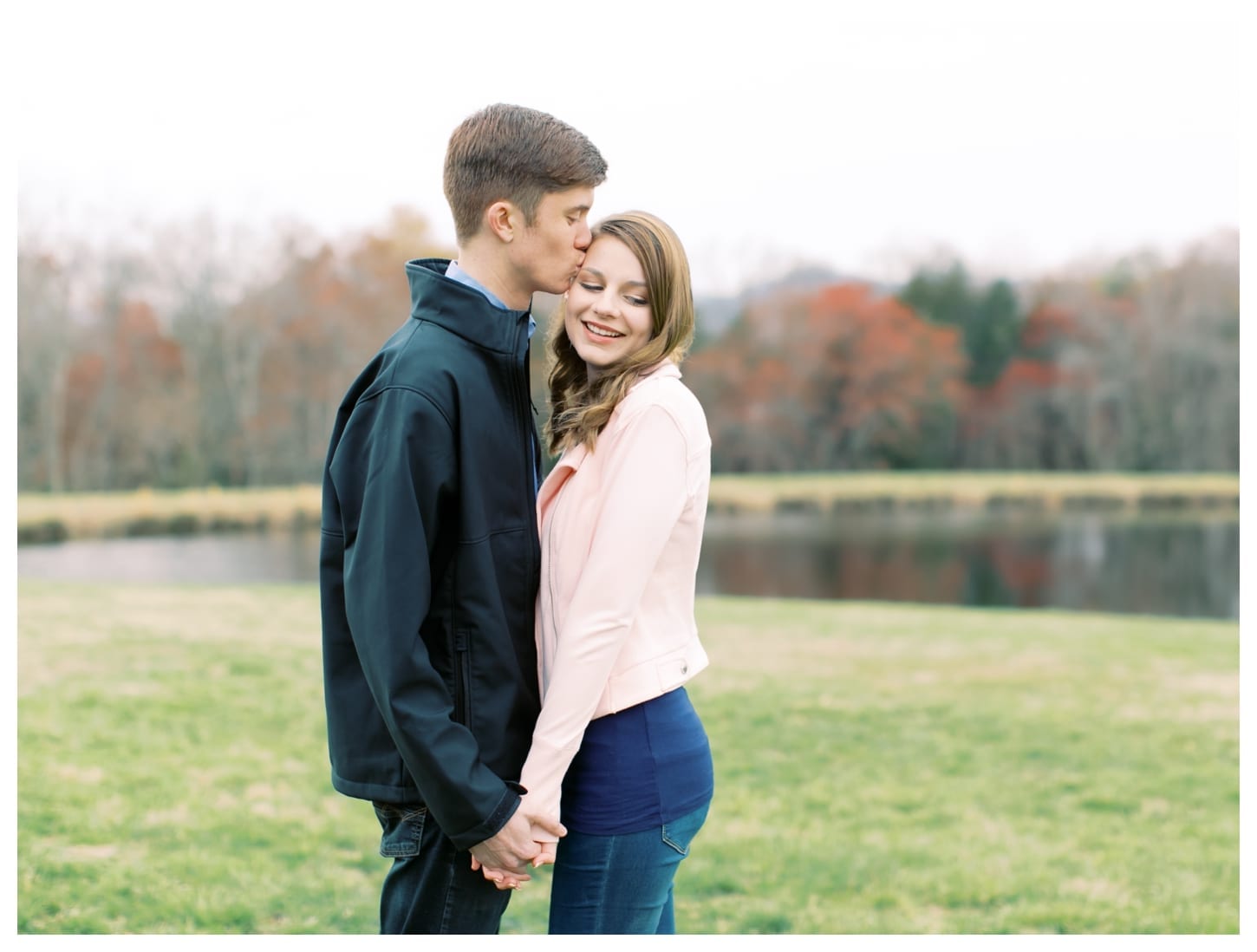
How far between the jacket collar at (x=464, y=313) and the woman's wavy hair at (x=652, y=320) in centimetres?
17

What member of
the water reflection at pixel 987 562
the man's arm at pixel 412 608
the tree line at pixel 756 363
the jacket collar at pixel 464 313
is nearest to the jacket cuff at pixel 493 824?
the man's arm at pixel 412 608

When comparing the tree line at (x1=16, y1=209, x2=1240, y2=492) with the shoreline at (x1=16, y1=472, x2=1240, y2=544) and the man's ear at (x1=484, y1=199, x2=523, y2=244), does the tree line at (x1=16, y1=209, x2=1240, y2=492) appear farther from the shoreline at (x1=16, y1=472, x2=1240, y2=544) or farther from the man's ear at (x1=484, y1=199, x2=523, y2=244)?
the man's ear at (x1=484, y1=199, x2=523, y2=244)

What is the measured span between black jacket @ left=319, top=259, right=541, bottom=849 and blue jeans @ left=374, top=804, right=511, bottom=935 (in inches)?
2.6

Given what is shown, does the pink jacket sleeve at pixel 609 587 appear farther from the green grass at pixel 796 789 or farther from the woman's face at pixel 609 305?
the green grass at pixel 796 789

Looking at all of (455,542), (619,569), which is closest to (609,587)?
(619,569)

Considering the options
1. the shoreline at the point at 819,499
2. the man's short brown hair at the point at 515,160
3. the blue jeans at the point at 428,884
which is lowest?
the shoreline at the point at 819,499

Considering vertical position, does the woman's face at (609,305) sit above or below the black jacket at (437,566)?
above

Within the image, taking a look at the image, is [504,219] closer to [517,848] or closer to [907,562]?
[517,848]

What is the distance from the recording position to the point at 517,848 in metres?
1.83

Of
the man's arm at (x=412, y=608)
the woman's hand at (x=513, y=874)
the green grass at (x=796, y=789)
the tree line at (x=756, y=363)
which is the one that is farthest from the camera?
the tree line at (x=756, y=363)

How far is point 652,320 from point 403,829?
0.99m

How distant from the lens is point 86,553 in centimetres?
1619

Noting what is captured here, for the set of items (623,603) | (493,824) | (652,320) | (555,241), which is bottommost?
(493,824)

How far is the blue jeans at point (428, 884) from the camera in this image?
74.7 inches
